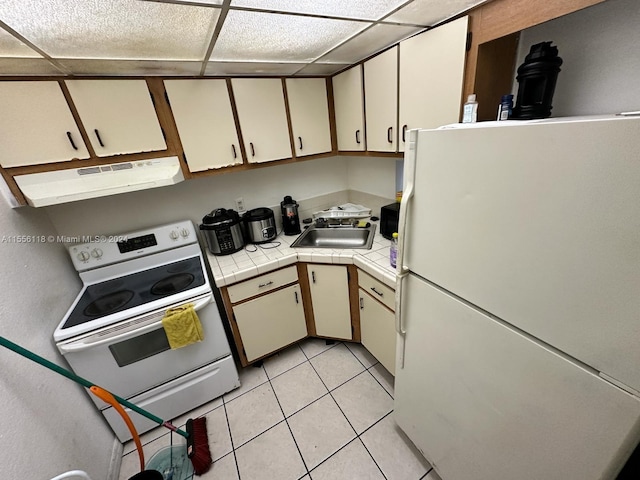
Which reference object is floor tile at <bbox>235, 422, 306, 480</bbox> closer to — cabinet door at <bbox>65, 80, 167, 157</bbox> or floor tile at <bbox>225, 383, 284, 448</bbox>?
floor tile at <bbox>225, 383, 284, 448</bbox>

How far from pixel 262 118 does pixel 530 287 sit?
1.70 meters

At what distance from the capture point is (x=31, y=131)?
1212mm

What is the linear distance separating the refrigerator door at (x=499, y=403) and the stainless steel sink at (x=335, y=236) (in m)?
1.00

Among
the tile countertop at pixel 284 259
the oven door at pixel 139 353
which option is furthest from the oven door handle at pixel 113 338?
the tile countertop at pixel 284 259

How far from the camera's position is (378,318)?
160cm

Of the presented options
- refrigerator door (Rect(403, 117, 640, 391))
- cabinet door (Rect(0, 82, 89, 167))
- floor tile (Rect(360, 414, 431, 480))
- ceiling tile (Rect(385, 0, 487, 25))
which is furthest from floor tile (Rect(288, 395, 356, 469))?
ceiling tile (Rect(385, 0, 487, 25))

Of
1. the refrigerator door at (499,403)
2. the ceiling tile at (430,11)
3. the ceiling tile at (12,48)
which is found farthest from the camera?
the ceiling tile at (430,11)

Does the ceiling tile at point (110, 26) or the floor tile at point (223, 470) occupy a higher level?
the ceiling tile at point (110, 26)

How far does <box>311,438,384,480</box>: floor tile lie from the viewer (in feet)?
4.23

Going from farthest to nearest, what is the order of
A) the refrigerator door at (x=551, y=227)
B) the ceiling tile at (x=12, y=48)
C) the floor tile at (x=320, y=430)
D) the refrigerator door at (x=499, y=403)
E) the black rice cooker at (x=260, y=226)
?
the black rice cooker at (x=260, y=226) < the floor tile at (x=320, y=430) < the ceiling tile at (x=12, y=48) < the refrigerator door at (x=499, y=403) < the refrigerator door at (x=551, y=227)

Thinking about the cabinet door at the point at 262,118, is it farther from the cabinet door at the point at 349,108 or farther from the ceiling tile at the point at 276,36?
the cabinet door at the point at 349,108

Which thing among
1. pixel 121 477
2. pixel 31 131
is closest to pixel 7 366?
pixel 121 477

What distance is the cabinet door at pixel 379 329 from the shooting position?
1524 mm

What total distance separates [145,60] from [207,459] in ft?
6.85
